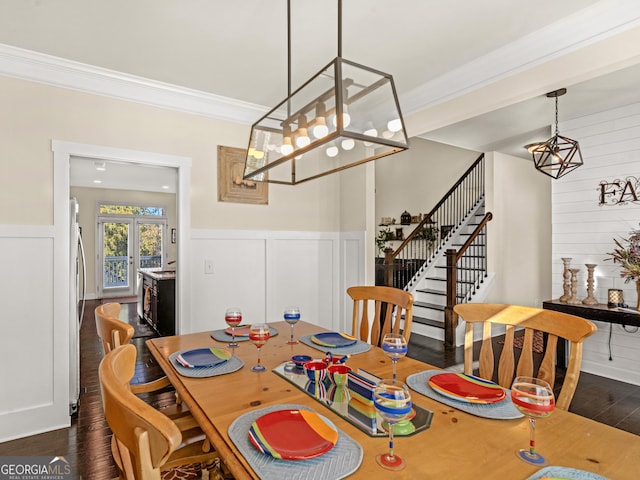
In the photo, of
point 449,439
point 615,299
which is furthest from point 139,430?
point 615,299

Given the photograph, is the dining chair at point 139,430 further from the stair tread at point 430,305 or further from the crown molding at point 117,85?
the stair tread at point 430,305

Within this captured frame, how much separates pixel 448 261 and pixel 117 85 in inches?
155

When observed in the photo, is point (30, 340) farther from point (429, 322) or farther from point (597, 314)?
point (597, 314)

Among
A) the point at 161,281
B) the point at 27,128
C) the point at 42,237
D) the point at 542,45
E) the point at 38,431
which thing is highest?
the point at 542,45

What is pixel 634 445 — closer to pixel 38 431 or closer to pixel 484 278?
pixel 38 431

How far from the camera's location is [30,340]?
255 centimetres

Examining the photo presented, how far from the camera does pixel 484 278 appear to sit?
5125 millimetres

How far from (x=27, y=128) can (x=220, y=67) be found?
4.56ft

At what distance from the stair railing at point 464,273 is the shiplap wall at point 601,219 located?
108 cm

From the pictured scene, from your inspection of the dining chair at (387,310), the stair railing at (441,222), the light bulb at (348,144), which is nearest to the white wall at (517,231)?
the stair railing at (441,222)

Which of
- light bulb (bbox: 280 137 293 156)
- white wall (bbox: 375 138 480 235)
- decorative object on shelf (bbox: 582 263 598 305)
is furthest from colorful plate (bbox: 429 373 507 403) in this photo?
white wall (bbox: 375 138 480 235)

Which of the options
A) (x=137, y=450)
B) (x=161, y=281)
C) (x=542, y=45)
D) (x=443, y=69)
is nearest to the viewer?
(x=137, y=450)

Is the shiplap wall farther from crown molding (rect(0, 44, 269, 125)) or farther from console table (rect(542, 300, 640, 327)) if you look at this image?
crown molding (rect(0, 44, 269, 125))

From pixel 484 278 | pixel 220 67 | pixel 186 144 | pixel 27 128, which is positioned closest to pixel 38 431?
pixel 27 128
